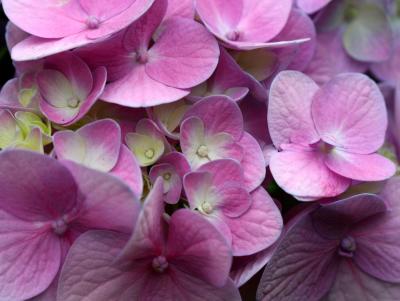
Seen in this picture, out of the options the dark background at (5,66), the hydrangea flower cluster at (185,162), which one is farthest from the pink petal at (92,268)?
the dark background at (5,66)

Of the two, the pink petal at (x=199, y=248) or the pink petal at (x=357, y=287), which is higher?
the pink petal at (x=199, y=248)

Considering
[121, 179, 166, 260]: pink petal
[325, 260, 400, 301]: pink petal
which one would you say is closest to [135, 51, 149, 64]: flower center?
[121, 179, 166, 260]: pink petal

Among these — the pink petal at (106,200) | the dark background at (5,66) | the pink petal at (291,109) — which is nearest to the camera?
the pink petal at (106,200)

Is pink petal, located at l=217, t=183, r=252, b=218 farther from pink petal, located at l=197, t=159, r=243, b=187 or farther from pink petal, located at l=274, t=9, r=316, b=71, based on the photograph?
pink petal, located at l=274, t=9, r=316, b=71

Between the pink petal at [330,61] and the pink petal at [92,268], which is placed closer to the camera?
the pink petal at [92,268]

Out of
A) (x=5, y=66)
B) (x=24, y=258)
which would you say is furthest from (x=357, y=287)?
(x=5, y=66)

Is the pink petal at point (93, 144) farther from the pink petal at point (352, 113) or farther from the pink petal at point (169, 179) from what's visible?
the pink petal at point (352, 113)

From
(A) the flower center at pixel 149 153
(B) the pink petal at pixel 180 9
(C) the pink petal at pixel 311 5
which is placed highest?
(B) the pink petal at pixel 180 9
